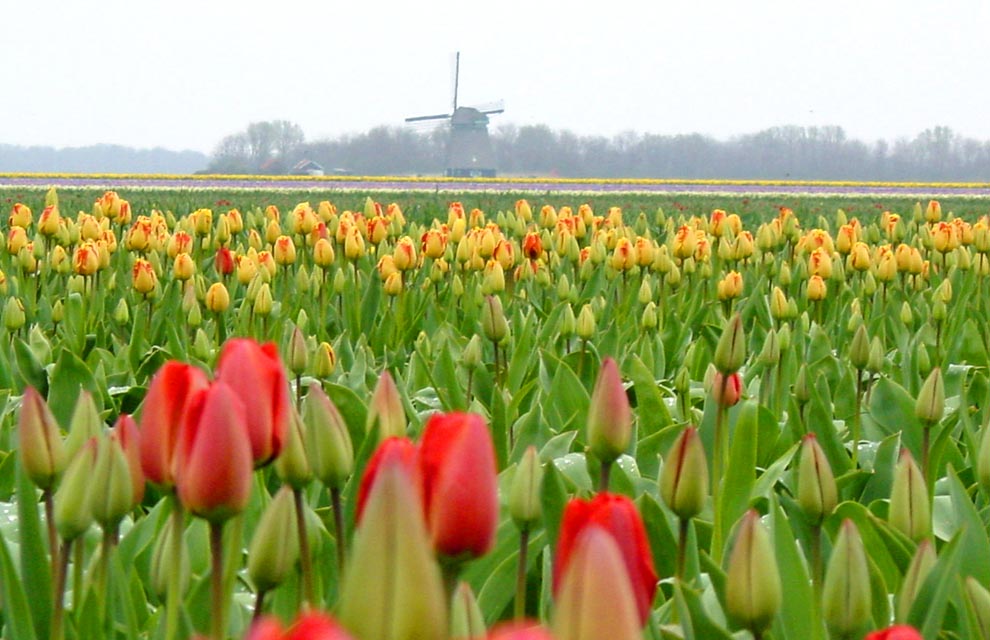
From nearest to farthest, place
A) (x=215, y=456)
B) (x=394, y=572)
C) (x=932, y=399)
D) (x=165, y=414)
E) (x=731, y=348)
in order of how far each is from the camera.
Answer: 1. (x=394, y=572)
2. (x=215, y=456)
3. (x=165, y=414)
4. (x=731, y=348)
5. (x=932, y=399)

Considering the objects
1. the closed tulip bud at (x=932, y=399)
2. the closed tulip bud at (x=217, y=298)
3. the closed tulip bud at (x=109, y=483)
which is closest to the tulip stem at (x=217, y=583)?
the closed tulip bud at (x=109, y=483)

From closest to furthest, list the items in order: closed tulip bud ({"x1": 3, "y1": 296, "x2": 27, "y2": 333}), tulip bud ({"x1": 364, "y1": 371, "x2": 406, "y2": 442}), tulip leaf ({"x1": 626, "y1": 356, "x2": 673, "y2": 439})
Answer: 1. tulip bud ({"x1": 364, "y1": 371, "x2": 406, "y2": 442})
2. tulip leaf ({"x1": 626, "y1": 356, "x2": 673, "y2": 439})
3. closed tulip bud ({"x1": 3, "y1": 296, "x2": 27, "y2": 333})

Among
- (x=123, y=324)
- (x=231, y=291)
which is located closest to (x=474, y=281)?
(x=231, y=291)

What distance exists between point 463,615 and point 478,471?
0.40 ft

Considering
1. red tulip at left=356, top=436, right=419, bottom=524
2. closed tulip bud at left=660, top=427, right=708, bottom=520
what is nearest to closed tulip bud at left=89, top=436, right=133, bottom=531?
red tulip at left=356, top=436, right=419, bottom=524

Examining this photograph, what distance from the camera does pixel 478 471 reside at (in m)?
0.80

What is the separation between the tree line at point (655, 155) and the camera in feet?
253

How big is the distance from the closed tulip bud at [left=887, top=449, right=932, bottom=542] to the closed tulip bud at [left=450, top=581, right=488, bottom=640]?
2.12ft

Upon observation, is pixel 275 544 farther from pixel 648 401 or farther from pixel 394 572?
pixel 648 401

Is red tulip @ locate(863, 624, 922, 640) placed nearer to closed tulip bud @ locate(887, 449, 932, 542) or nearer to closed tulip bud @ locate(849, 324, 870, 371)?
closed tulip bud @ locate(887, 449, 932, 542)

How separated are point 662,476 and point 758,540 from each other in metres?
0.27

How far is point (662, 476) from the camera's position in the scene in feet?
4.22

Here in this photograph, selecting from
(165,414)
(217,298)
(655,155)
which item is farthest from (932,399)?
(655,155)

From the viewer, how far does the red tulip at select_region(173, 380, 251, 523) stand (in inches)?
35.7
